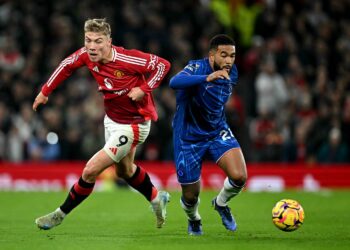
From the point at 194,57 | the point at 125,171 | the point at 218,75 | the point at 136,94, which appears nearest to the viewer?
the point at 218,75

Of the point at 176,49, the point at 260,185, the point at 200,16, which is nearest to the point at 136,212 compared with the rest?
the point at 260,185

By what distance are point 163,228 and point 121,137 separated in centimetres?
155

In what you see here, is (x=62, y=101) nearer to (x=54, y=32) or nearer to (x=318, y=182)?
(x=54, y=32)

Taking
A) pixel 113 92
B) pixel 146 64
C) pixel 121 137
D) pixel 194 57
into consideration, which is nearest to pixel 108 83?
pixel 113 92

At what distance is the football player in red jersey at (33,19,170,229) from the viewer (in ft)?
33.6

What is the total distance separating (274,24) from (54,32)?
5.43 meters

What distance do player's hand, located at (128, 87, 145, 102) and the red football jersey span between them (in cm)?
18

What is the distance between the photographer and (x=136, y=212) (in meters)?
14.1

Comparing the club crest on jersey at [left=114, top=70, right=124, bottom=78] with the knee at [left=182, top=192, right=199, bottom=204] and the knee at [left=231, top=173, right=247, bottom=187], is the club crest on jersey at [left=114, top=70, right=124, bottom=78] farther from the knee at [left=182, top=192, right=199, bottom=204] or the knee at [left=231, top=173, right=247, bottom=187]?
the knee at [left=231, top=173, right=247, bottom=187]

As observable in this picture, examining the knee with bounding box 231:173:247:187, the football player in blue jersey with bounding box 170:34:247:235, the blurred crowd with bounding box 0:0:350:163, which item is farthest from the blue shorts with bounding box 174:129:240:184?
the blurred crowd with bounding box 0:0:350:163

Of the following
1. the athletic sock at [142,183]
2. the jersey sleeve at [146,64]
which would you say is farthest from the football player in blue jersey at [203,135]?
the athletic sock at [142,183]

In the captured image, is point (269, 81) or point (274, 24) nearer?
point (269, 81)

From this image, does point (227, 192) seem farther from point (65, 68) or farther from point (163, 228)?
point (65, 68)

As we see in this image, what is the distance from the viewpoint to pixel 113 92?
1052 cm
